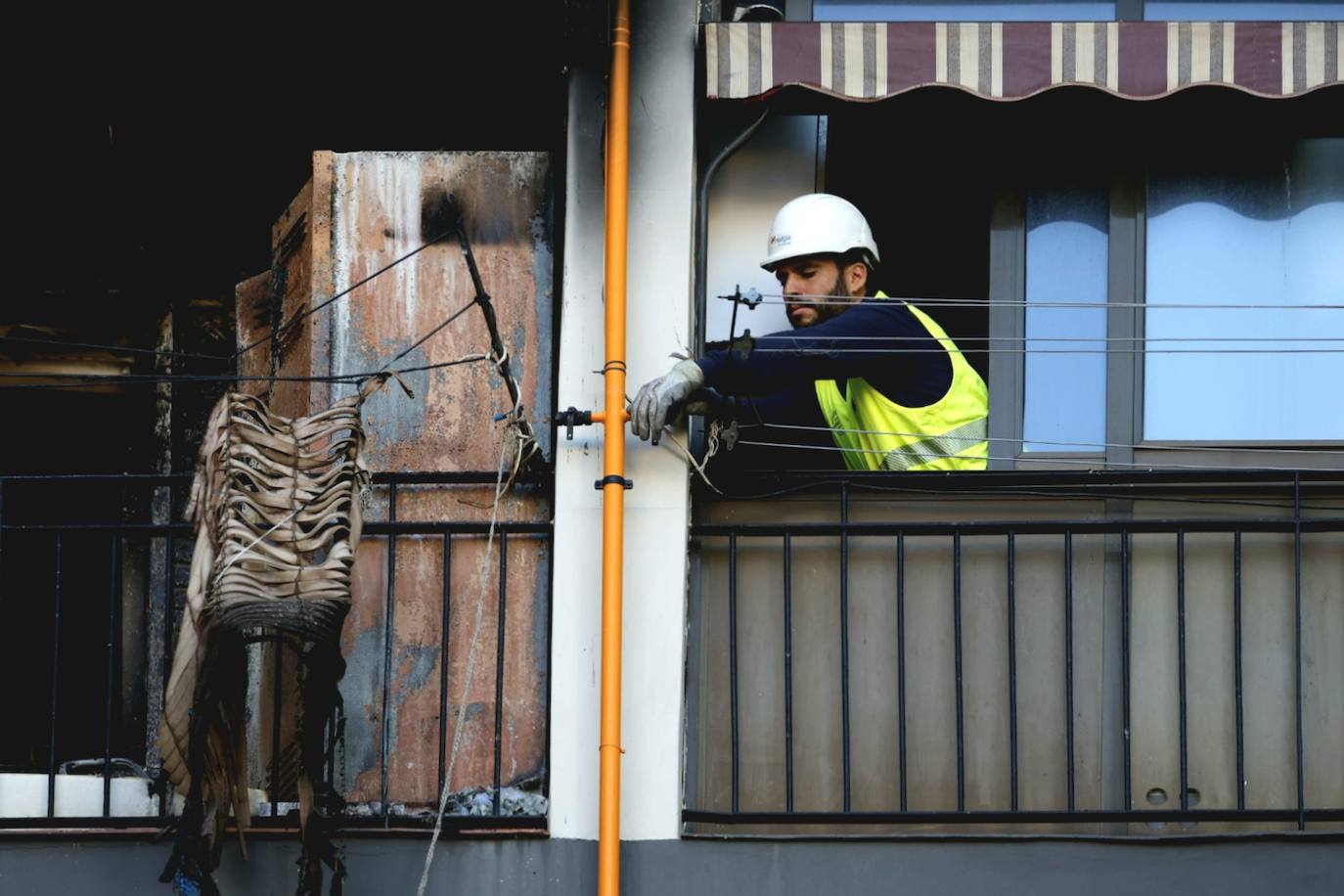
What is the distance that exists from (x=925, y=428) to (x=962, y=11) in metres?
1.55

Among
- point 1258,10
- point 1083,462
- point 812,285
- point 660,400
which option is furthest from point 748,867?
point 1258,10

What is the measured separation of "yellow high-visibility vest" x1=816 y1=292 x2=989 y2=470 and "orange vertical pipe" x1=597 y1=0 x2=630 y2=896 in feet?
2.92

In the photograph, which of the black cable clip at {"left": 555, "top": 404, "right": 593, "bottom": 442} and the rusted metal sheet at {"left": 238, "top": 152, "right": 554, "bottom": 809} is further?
the rusted metal sheet at {"left": 238, "top": 152, "right": 554, "bottom": 809}

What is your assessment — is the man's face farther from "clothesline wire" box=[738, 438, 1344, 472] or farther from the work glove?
the work glove

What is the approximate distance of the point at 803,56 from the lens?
7.60 m

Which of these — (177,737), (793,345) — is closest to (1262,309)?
(793,345)

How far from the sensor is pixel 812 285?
312 inches

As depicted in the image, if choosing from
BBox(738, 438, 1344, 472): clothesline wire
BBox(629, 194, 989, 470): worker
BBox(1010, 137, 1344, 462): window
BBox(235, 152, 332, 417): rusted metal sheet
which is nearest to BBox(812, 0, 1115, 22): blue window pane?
BBox(1010, 137, 1344, 462): window

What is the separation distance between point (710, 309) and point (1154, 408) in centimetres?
161

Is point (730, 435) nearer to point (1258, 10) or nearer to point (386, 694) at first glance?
point (386, 694)

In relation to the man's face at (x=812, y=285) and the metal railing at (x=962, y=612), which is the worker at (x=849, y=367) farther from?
the metal railing at (x=962, y=612)

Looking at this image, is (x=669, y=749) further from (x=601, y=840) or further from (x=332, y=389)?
(x=332, y=389)

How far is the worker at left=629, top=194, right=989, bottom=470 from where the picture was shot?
7363 millimetres

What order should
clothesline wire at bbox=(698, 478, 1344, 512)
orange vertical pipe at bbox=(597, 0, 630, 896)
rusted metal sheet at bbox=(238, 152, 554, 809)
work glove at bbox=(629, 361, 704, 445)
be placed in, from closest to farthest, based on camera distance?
1. orange vertical pipe at bbox=(597, 0, 630, 896)
2. work glove at bbox=(629, 361, 704, 445)
3. clothesline wire at bbox=(698, 478, 1344, 512)
4. rusted metal sheet at bbox=(238, 152, 554, 809)
